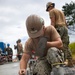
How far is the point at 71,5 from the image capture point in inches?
1957

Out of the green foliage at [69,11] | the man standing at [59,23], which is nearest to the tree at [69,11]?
the green foliage at [69,11]

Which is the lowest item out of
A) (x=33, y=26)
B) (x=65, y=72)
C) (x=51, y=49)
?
(x=65, y=72)

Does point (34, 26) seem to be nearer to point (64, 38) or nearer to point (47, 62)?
point (47, 62)

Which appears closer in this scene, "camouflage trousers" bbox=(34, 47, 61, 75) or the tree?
"camouflage trousers" bbox=(34, 47, 61, 75)

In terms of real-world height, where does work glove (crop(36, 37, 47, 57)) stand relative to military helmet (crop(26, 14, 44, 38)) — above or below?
below

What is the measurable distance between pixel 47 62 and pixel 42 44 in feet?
0.89

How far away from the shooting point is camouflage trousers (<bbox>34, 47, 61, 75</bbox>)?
3.98m

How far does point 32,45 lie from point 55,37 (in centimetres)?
35

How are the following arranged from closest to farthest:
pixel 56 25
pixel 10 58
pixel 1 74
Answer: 1. pixel 56 25
2. pixel 1 74
3. pixel 10 58

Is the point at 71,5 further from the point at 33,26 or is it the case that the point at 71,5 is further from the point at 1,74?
the point at 33,26

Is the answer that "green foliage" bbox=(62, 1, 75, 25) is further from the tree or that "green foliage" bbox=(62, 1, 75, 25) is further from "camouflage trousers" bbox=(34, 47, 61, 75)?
"camouflage trousers" bbox=(34, 47, 61, 75)

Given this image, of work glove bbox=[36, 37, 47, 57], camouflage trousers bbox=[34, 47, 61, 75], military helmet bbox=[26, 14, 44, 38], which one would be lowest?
camouflage trousers bbox=[34, 47, 61, 75]

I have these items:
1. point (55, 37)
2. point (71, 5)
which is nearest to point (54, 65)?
point (55, 37)

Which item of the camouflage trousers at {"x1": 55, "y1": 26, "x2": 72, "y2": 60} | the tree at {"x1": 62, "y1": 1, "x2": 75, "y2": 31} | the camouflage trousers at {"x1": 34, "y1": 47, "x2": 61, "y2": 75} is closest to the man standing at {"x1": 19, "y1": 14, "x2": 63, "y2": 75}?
the camouflage trousers at {"x1": 34, "y1": 47, "x2": 61, "y2": 75}
